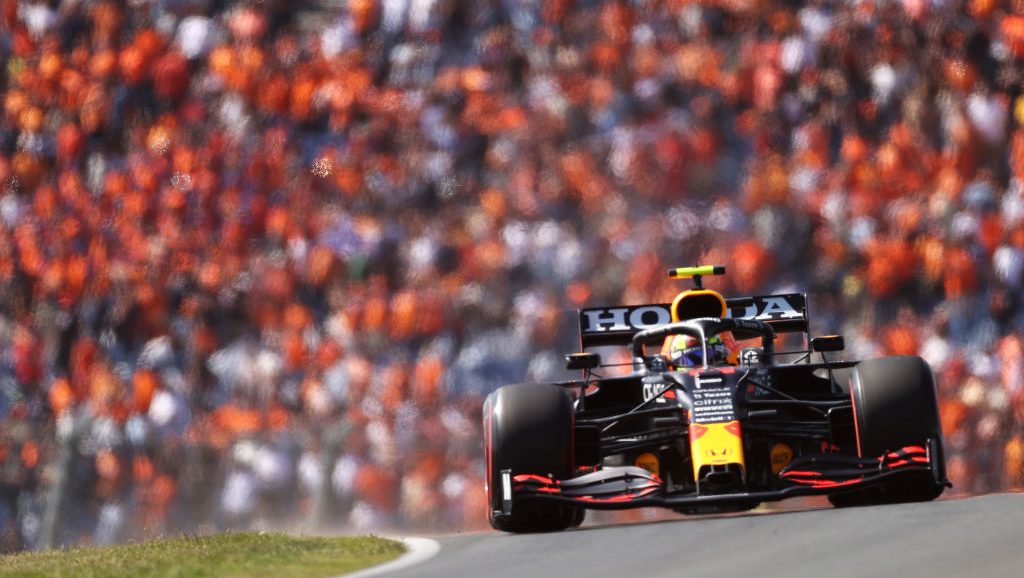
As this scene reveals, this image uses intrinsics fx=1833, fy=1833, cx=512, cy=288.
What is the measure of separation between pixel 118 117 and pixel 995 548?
39.8 ft

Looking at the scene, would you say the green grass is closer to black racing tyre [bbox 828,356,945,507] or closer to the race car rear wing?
the race car rear wing

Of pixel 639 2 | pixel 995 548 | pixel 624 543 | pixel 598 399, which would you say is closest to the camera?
pixel 995 548

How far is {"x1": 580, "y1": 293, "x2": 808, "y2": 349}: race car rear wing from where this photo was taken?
37.9 ft

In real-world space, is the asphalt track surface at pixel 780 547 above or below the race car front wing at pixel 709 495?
below

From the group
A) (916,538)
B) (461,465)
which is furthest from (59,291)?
(916,538)

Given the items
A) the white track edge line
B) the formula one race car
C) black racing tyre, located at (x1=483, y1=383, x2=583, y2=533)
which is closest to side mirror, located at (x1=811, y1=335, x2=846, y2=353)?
the formula one race car

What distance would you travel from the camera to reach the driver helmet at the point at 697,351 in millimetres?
10578

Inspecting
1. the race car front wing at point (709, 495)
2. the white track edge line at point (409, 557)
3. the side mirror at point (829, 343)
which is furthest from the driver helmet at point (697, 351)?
the white track edge line at point (409, 557)

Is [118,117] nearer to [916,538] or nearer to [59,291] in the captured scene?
[59,291]

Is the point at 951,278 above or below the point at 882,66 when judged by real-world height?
below

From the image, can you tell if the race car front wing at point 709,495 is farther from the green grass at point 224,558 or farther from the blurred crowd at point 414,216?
the blurred crowd at point 414,216

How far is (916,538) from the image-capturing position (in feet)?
24.9

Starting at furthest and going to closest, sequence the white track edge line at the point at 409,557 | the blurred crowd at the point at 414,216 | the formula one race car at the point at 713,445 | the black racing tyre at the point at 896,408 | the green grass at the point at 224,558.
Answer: the blurred crowd at the point at 414,216
the black racing tyre at the point at 896,408
the formula one race car at the point at 713,445
the green grass at the point at 224,558
the white track edge line at the point at 409,557

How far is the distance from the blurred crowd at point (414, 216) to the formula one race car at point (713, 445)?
3.00 m
